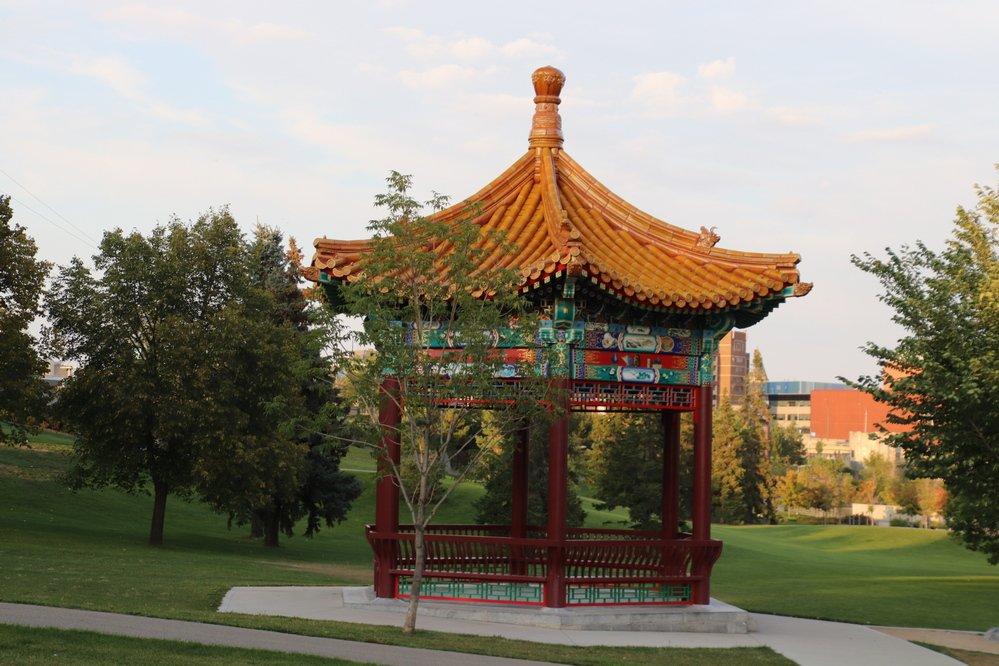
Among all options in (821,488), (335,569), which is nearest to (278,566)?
(335,569)

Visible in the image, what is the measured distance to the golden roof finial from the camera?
21.6 meters

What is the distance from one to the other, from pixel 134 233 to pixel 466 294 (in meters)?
25.3

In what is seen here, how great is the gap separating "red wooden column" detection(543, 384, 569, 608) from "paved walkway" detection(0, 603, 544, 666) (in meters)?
3.75

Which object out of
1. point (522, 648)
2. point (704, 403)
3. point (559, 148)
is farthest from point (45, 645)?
point (559, 148)

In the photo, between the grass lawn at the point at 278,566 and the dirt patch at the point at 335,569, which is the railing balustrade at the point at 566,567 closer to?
the grass lawn at the point at 278,566

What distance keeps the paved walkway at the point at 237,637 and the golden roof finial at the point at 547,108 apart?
33.9ft

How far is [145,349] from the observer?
129ft

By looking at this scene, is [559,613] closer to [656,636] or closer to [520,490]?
[656,636]

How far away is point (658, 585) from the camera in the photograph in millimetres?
20812

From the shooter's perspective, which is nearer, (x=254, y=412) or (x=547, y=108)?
(x=547, y=108)

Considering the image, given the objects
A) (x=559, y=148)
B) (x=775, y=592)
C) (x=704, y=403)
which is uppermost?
(x=559, y=148)

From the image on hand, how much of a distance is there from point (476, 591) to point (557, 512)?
197 centimetres

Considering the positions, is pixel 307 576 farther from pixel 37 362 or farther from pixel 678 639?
pixel 678 639

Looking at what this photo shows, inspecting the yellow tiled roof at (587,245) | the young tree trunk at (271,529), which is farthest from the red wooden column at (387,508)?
the young tree trunk at (271,529)
